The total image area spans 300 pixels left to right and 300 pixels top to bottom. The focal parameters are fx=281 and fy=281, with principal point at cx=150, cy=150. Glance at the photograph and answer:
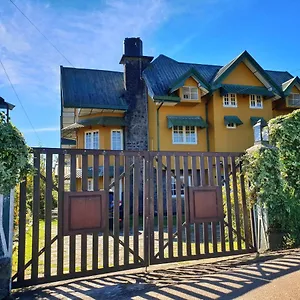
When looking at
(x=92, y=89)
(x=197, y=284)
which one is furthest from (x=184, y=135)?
(x=197, y=284)

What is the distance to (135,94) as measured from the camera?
19.1 metres

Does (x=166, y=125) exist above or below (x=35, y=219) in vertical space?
above

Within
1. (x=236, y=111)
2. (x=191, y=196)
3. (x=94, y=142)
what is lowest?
(x=191, y=196)

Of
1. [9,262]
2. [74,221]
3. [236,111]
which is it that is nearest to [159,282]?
[74,221]

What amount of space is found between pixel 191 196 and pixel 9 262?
140 inches

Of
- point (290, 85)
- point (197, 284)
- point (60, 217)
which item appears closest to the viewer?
point (197, 284)

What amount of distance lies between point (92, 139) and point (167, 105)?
546cm

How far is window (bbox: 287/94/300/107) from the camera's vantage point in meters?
20.2

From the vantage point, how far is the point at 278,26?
36.4 feet

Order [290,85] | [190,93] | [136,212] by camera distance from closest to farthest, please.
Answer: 1. [136,212]
2. [190,93]
3. [290,85]

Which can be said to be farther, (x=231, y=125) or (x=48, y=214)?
(x=231, y=125)

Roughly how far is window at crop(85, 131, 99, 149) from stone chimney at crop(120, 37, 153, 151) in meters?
2.00

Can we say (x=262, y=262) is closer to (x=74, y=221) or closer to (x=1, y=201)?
(x=74, y=221)

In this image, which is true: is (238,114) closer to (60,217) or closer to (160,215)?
(160,215)
